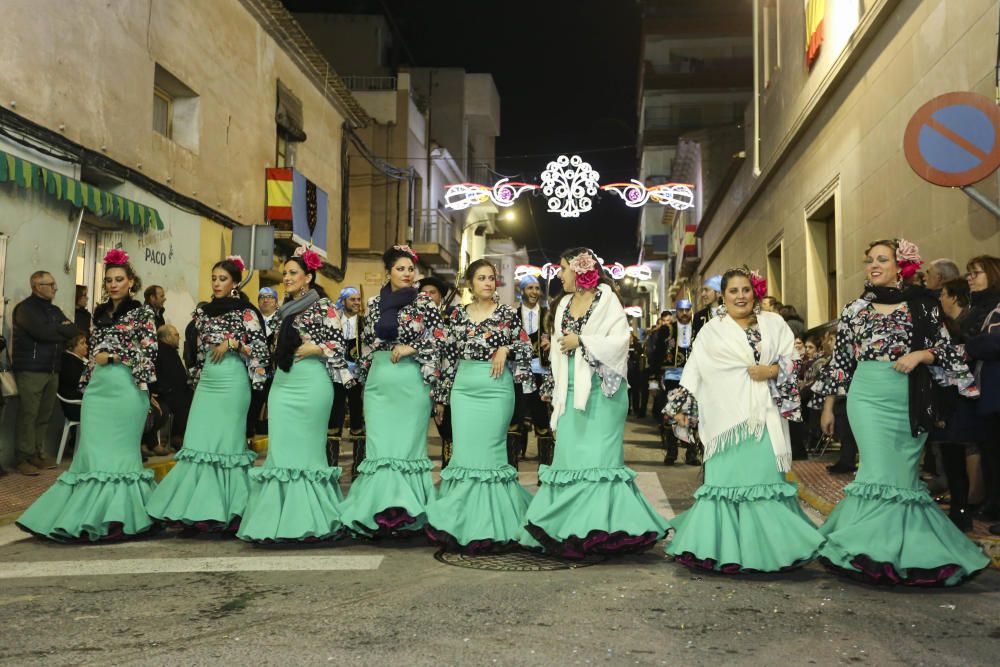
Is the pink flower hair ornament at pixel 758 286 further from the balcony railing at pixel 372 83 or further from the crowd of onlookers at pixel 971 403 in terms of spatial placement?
the balcony railing at pixel 372 83

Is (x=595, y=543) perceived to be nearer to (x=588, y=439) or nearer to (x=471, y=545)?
(x=588, y=439)

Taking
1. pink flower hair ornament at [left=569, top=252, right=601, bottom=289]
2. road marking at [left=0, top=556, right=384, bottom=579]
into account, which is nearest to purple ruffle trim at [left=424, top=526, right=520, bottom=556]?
road marking at [left=0, top=556, right=384, bottom=579]

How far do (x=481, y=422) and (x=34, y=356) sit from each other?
6233 millimetres

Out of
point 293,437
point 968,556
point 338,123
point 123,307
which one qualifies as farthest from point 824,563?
point 338,123

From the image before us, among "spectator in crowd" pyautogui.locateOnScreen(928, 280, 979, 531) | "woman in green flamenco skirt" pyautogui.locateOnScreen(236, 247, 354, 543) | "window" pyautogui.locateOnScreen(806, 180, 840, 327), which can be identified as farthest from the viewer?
"window" pyautogui.locateOnScreen(806, 180, 840, 327)

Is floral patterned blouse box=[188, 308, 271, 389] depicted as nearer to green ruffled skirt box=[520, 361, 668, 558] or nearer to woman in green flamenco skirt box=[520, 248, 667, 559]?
woman in green flamenco skirt box=[520, 248, 667, 559]

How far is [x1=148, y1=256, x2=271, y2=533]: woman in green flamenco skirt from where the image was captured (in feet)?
23.6

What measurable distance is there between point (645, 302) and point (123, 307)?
75.6 m

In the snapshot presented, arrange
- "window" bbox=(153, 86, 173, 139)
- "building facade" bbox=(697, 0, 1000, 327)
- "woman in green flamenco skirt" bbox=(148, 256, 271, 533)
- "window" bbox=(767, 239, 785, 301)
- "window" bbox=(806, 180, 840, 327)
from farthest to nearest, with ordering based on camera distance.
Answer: "window" bbox=(767, 239, 785, 301), "window" bbox=(153, 86, 173, 139), "window" bbox=(806, 180, 840, 327), "building facade" bbox=(697, 0, 1000, 327), "woman in green flamenco skirt" bbox=(148, 256, 271, 533)

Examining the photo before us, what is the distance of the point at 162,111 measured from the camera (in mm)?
16250

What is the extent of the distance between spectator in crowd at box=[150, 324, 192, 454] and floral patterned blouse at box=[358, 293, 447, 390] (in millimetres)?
5501

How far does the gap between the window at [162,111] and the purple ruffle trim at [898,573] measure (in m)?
13.7

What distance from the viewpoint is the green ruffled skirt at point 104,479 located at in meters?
7.10

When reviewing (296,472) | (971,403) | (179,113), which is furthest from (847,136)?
(179,113)
